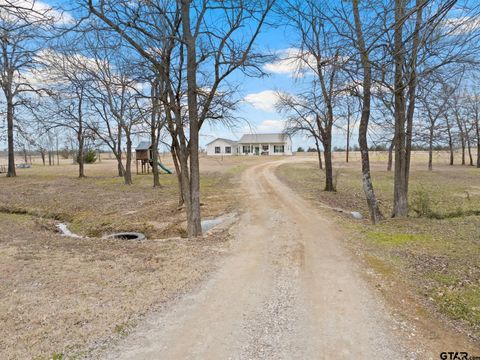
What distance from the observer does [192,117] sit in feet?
27.2

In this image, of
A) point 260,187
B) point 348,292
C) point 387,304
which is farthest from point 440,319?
point 260,187

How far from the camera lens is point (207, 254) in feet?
21.7

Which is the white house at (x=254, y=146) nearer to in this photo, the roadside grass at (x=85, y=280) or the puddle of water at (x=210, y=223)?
the puddle of water at (x=210, y=223)

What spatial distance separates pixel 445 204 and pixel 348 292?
38.7 ft

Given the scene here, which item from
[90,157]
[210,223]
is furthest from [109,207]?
[90,157]

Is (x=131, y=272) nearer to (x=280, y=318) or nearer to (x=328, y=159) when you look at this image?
(x=280, y=318)

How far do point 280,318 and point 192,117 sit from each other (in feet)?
18.9

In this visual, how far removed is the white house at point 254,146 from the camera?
65.7m

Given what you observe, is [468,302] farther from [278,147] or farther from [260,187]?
[278,147]

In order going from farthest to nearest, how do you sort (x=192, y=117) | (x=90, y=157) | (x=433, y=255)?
(x=90, y=157) → (x=192, y=117) → (x=433, y=255)

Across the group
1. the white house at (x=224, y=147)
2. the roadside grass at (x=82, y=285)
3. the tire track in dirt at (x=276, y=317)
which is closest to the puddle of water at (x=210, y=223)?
the roadside grass at (x=82, y=285)

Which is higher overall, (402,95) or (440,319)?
(402,95)

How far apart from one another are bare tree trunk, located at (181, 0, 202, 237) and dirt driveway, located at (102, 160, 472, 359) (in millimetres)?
2481

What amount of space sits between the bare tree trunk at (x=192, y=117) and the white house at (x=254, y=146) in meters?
56.5
